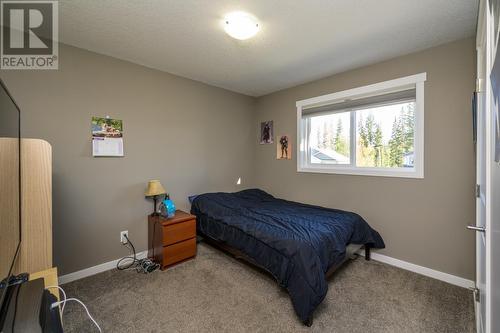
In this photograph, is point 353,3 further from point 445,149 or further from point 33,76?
point 33,76

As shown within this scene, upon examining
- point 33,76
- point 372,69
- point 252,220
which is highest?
point 372,69

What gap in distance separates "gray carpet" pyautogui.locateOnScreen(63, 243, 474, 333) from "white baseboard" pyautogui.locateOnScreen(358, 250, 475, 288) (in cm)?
7

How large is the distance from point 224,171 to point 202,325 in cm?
222

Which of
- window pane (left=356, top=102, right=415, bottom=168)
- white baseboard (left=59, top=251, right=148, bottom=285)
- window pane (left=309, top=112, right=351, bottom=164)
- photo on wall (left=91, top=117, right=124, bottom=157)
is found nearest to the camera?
white baseboard (left=59, top=251, right=148, bottom=285)

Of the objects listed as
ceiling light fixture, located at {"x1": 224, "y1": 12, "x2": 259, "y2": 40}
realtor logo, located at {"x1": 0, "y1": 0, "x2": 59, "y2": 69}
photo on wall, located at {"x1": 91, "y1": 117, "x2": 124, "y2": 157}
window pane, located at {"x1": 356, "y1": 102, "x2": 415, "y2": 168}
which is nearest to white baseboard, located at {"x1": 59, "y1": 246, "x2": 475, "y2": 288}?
window pane, located at {"x1": 356, "y1": 102, "x2": 415, "y2": 168}

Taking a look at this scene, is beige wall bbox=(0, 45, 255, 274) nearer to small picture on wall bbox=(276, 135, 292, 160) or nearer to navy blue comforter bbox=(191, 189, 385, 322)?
navy blue comforter bbox=(191, 189, 385, 322)

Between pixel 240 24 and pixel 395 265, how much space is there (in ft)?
9.54

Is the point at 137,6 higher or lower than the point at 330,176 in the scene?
higher

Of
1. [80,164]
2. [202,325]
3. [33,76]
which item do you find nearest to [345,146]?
[202,325]

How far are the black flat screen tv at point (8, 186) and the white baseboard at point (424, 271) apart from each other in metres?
3.06

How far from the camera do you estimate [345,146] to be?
2961 mm

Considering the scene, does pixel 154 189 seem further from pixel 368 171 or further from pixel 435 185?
pixel 435 185

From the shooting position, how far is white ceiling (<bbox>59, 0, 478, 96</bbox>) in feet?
5.40

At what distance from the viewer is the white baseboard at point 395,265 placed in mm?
2082
